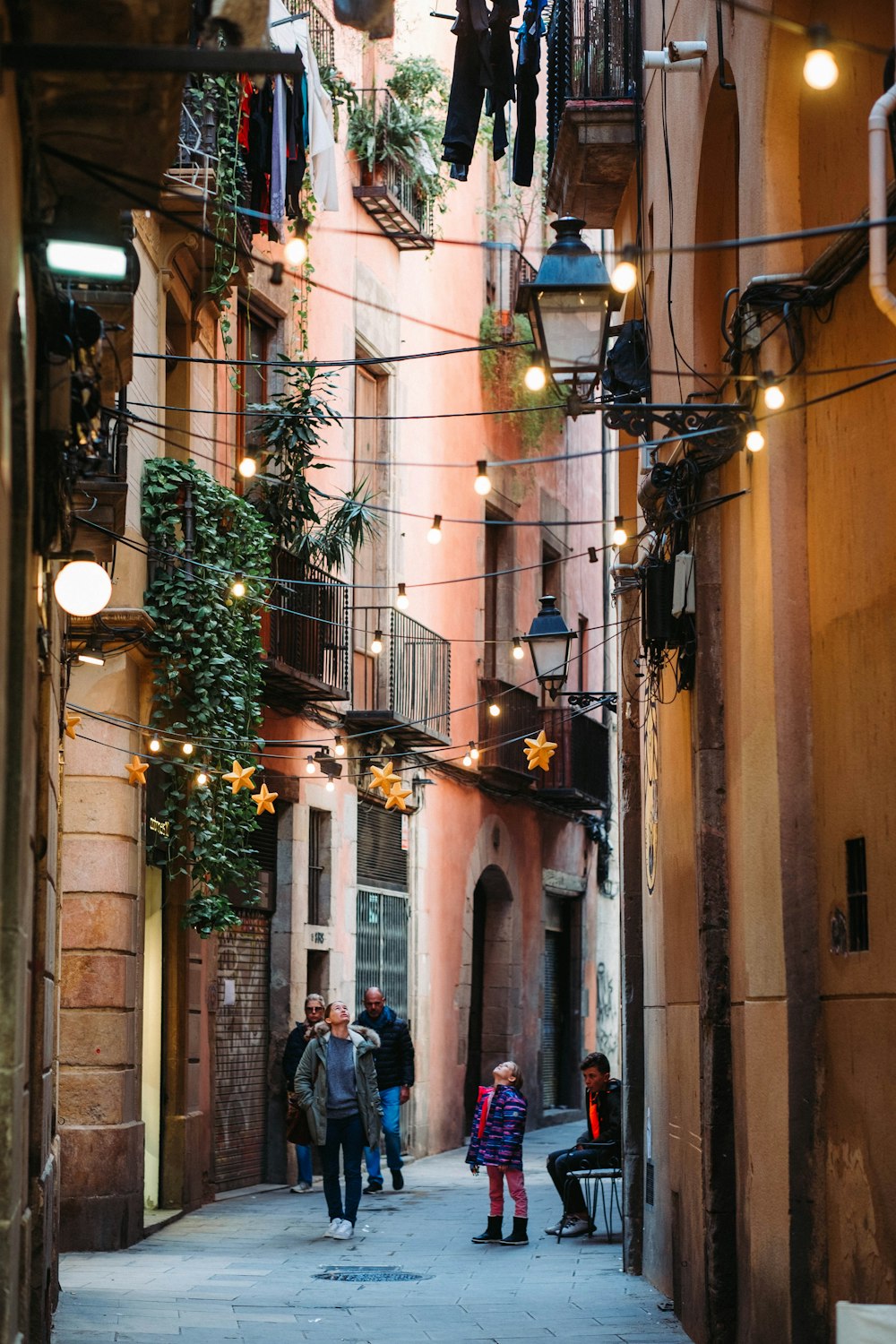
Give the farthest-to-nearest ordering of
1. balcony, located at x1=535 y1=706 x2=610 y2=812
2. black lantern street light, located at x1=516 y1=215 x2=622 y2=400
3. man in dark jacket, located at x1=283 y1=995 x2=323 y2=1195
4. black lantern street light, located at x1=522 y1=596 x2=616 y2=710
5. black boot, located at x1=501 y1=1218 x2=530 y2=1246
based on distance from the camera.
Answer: balcony, located at x1=535 y1=706 x2=610 y2=812 → man in dark jacket, located at x1=283 y1=995 x2=323 y2=1195 → black lantern street light, located at x1=522 y1=596 x2=616 y2=710 → black boot, located at x1=501 y1=1218 x2=530 y2=1246 → black lantern street light, located at x1=516 y1=215 x2=622 y2=400

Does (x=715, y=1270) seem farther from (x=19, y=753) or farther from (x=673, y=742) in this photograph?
(x=19, y=753)

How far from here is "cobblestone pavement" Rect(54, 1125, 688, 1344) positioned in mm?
10609

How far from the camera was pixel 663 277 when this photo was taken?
1252cm

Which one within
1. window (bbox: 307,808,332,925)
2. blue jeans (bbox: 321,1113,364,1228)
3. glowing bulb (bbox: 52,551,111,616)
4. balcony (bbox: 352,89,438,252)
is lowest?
blue jeans (bbox: 321,1113,364,1228)

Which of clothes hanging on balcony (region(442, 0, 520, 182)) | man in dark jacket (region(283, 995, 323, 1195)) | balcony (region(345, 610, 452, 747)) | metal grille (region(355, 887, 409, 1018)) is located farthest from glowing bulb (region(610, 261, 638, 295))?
metal grille (region(355, 887, 409, 1018))

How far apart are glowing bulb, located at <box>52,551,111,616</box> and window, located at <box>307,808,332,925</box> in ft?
37.1

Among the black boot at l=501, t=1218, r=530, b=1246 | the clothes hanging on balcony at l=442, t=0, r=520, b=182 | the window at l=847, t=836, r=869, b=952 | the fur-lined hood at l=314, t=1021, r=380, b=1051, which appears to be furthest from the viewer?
the fur-lined hood at l=314, t=1021, r=380, b=1051

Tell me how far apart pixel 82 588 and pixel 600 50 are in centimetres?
634

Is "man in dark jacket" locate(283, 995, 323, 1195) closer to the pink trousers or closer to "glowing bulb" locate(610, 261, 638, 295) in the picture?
the pink trousers

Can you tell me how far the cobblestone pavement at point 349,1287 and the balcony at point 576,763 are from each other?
1071 cm

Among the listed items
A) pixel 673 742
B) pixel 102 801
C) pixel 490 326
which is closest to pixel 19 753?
pixel 673 742

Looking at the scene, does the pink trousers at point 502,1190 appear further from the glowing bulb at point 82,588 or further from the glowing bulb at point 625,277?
the glowing bulb at point 625,277

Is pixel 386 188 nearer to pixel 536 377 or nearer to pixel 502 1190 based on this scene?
pixel 502 1190

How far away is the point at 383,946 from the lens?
872 inches
